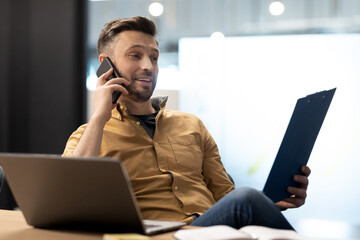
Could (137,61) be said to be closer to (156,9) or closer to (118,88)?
(118,88)

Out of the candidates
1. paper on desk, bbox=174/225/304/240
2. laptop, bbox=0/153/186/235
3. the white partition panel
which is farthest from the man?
the white partition panel

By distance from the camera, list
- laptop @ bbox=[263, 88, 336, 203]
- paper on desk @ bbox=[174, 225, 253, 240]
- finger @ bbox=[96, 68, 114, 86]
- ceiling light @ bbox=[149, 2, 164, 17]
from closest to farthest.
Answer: paper on desk @ bbox=[174, 225, 253, 240]
laptop @ bbox=[263, 88, 336, 203]
finger @ bbox=[96, 68, 114, 86]
ceiling light @ bbox=[149, 2, 164, 17]

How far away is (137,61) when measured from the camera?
215 cm

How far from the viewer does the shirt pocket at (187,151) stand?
205cm

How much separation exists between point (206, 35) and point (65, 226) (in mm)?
3216

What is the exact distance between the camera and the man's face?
2.14 meters

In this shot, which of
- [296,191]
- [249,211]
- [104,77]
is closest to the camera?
[249,211]

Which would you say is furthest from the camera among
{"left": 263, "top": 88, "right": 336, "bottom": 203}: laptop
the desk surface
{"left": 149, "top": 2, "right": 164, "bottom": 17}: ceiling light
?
{"left": 149, "top": 2, "right": 164, "bottom": 17}: ceiling light

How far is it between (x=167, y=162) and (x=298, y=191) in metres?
0.52

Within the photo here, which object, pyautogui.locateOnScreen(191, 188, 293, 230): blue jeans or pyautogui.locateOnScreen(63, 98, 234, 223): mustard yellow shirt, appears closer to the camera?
pyautogui.locateOnScreen(191, 188, 293, 230): blue jeans

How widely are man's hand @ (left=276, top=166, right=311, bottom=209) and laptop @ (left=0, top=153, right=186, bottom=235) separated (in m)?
0.64

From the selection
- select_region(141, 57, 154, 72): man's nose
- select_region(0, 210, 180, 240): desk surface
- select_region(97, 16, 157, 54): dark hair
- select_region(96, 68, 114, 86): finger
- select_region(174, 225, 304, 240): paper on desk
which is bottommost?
select_region(0, 210, 180, 240): desk surface

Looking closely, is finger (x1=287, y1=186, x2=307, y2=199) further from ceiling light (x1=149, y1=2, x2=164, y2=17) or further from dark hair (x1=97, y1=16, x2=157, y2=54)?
ceiling light (x1=149, y1=2, x2=164, y2=17)

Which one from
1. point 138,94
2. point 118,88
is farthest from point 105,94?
point 138,94
